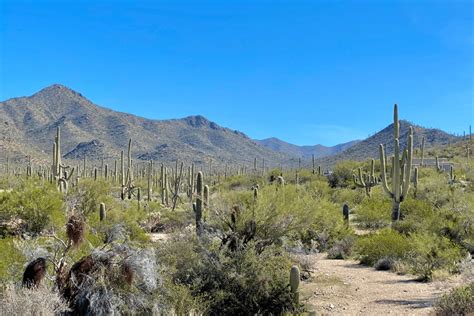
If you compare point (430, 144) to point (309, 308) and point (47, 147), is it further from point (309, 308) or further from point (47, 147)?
point (309, 308)

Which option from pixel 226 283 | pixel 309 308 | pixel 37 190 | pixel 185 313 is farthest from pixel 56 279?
pixel 37 190

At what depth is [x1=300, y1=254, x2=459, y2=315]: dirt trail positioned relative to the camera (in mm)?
11085

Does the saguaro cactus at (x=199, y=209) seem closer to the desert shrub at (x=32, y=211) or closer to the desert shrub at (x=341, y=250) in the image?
the desert shrub at (x=32, y=211)

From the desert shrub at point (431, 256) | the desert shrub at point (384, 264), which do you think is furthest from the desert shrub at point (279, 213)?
the desert shrub at point (431, 256)

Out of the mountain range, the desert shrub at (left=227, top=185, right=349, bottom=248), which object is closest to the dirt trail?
the desert shrub at (left=227, top=185, right=349, bottom=248)

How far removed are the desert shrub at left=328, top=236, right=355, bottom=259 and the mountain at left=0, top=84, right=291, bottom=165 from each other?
104 meters

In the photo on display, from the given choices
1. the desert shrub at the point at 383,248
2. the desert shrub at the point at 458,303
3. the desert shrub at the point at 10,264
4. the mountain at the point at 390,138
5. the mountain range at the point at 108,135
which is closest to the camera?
the desert shrub at the point at 458,303

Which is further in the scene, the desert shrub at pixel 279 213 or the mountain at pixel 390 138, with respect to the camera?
the mountain at pixel 390 138

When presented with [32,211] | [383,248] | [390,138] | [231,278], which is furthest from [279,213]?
[390,138]

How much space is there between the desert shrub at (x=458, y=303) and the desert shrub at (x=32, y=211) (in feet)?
39.5

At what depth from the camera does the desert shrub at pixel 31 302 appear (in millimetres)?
7340

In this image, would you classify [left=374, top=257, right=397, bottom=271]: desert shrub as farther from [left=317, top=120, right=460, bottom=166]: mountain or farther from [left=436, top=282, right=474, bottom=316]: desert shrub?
[left=317, top=120, right=460, bottom=166]: mountain

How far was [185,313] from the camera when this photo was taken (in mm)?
9078

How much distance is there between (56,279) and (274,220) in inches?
245
